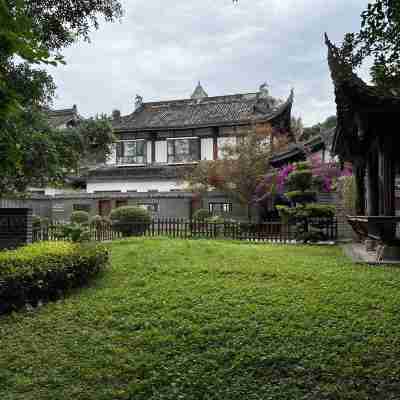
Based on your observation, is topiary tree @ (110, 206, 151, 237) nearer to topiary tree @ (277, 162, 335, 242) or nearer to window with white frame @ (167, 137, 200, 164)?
topiary tree @ (277, 162, 335, 242)

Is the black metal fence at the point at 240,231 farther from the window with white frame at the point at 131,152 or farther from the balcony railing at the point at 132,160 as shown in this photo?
the window with white frame at the point at 131,152

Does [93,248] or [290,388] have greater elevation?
[93,248]

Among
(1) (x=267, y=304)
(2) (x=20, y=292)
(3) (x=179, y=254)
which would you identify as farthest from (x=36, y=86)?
(1) (x=267, y=304)

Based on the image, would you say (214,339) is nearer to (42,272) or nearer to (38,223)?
(42,272)

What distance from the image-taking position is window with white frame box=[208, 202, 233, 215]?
25281 millimetres

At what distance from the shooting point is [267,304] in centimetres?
562

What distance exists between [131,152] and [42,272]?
2427 centimetres

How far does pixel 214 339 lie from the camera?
14.9 ft

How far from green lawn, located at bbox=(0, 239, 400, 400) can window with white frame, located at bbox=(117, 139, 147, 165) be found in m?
22.9

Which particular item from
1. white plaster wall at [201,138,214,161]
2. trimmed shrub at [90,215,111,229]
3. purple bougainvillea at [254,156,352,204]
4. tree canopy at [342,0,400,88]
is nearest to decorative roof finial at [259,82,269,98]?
white plaster wall at [201,138,214,161]

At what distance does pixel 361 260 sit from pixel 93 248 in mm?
5350

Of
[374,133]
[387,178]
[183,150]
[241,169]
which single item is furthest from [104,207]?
[387,178]

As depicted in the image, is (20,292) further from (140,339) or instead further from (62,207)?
(62,207)

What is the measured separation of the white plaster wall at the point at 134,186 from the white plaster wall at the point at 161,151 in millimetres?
1921
